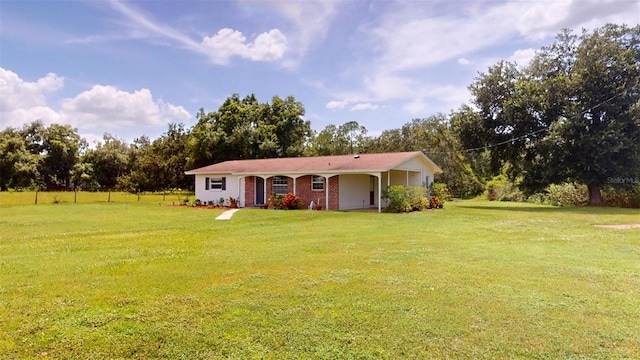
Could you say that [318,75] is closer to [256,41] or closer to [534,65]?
[256,41]

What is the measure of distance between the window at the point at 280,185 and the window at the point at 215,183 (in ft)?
12.9

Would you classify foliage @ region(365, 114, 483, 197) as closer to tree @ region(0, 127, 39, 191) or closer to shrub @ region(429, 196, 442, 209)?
shrub @ region(429, 196, 442, 209)

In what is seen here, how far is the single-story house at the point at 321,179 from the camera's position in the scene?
21.5m

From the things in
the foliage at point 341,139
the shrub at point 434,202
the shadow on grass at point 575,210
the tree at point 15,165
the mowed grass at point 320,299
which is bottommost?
the mowed grass at point 320,299

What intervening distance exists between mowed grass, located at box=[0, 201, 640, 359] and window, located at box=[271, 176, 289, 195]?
13719 mm

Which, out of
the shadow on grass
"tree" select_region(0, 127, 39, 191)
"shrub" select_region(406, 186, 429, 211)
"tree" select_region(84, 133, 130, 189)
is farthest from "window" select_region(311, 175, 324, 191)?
"tree" select_region(0, 127, 39, 191)

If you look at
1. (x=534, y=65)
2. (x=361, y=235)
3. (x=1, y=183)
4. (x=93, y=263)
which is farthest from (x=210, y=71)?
(x=1, y=183)

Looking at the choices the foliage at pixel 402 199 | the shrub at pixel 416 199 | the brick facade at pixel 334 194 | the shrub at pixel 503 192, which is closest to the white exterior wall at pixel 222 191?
the brick facade at pixel 334 194

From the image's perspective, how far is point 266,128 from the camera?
133 feet

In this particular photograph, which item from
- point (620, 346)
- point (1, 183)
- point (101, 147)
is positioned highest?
point (101, 147)

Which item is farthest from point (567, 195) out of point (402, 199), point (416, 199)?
point (402, 199)

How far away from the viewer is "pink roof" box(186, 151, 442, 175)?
807 inches

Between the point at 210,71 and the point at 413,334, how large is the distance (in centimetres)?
2212

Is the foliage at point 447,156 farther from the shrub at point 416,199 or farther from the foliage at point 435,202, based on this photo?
the shrub at point 416,199
